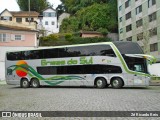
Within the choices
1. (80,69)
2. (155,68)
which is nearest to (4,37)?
(155,68)

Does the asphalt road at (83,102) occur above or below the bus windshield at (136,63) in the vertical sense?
below

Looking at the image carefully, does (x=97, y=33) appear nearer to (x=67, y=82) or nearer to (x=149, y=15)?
(x=149, y=15)

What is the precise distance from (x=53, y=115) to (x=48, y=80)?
19.1 meters

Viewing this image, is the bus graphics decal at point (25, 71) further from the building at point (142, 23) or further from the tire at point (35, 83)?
the building at point (142, 23)

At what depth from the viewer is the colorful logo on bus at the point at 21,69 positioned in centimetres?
2991

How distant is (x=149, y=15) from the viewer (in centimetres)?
5469

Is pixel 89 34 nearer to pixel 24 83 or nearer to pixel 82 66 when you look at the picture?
pixel 24 83

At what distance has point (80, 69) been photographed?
1063 inches

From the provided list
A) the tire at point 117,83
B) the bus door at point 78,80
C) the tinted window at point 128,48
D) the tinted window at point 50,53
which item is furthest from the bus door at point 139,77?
the tinted window at point 50,53

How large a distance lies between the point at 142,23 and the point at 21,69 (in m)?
32.7

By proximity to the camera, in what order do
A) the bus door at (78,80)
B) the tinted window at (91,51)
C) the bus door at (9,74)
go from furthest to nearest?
the bus door at (9,74), the bus door at (78,80), the tinted window at (91,51)

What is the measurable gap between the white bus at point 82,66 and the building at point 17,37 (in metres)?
17.4

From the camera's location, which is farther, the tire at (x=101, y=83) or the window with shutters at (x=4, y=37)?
the window with shutters at (x=4, y=37)

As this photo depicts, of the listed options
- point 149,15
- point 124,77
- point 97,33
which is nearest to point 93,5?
point 97,33
